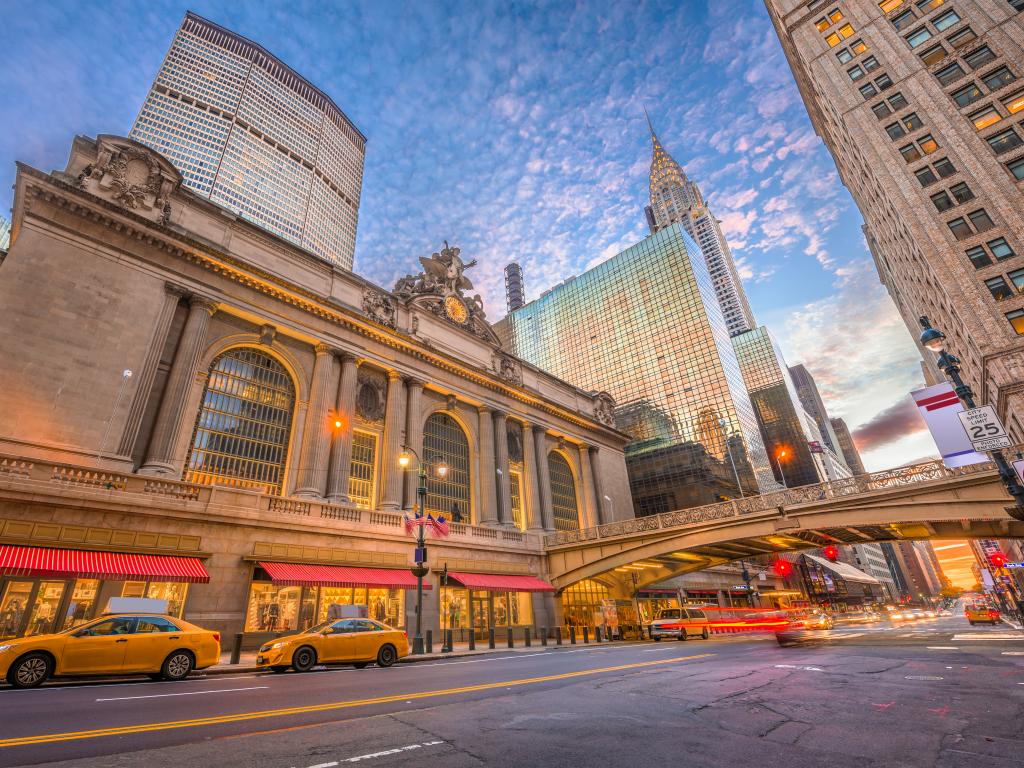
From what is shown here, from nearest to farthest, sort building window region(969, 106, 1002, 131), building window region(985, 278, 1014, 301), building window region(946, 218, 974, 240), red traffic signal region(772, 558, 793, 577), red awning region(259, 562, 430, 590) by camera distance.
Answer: red awning region(259, 562, 430, 590) < building window region(985, 278, 1014, 301) < building window region(946, 218, 974, 240) < building window region(969, 106, 1002, 131) < red traffic signal region(772, 558, 793, 577)

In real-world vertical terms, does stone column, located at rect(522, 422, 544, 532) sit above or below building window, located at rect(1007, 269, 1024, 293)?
below

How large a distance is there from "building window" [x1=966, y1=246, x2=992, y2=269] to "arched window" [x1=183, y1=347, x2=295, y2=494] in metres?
44.2

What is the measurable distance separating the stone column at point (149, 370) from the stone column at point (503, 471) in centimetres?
2209

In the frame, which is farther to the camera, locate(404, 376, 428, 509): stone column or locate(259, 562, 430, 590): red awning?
locate(404, 376, 428, 509): stone column

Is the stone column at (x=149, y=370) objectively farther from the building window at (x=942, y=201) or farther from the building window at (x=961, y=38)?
the building window at (x=961, y=38)

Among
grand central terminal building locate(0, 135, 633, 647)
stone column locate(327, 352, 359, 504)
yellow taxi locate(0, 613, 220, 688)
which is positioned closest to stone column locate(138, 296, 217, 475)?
grand central terminal building locate(0, 135, 633, 647)

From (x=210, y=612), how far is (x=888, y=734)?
2139cm

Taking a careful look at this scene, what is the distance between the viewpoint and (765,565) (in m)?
69.4

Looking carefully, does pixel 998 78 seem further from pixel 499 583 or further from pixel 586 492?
pixel 499 583

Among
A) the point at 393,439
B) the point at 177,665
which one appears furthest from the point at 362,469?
the point at 177,665

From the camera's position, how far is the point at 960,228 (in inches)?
1284

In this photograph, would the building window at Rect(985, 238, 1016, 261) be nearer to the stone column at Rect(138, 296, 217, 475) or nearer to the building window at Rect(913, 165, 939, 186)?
the building window at Rect(913, 165, 939, 186)

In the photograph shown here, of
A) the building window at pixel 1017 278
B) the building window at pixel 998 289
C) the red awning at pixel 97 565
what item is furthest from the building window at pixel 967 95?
the red awning at pixel 97 565

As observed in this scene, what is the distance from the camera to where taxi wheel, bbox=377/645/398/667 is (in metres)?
13.3
